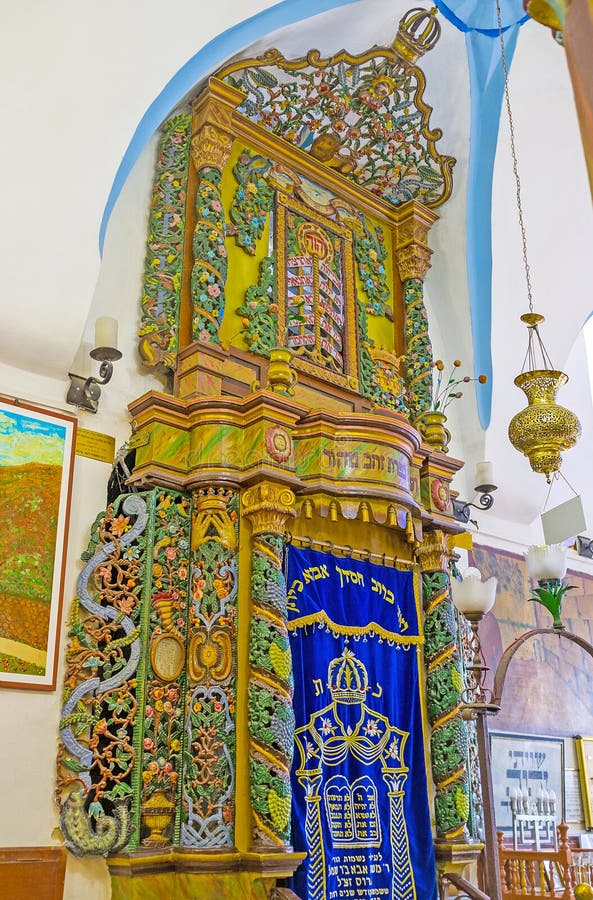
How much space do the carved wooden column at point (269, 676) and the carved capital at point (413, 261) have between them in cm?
280

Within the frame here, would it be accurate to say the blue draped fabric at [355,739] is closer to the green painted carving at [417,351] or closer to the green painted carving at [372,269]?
the green painted carving at [417,351]

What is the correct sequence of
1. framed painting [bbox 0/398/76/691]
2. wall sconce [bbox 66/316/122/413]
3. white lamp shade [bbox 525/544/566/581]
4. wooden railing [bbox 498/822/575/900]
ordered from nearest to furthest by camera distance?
framed painting [bbox 0/398/76/691] → white lamp shade [bbox 525/544/566/581] → wall sconce [bbox 66/316/122/413] → wooden railing [bbox 498/822/575/900]

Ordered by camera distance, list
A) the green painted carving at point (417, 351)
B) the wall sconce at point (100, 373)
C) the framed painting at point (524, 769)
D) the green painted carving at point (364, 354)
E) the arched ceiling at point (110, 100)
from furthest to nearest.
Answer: the green painted carving at point (417, 351) < the framed painting at point (524, 769) < the green painted carving at point (364, 354) < the wall sconce at point (100, 373) < the arched ceiling at point (110, 100)

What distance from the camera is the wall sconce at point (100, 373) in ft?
16.0

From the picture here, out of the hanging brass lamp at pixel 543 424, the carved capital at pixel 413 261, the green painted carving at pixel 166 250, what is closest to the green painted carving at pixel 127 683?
the green painted carving at pixel 166 250

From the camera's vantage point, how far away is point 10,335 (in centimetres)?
471

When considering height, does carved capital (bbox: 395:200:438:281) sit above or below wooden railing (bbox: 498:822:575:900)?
above

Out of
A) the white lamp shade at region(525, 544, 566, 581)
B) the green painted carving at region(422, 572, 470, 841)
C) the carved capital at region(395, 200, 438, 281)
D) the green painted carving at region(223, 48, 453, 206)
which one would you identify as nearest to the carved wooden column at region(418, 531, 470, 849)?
the green painted carving at region(422, 572, 470, 841)

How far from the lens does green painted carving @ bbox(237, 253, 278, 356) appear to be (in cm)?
587

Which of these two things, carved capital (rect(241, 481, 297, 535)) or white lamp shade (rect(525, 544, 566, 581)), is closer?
white lamp shade (rect(525, 544, 566, 581))

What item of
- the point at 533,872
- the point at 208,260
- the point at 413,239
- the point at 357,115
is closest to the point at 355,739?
the point at 533,872

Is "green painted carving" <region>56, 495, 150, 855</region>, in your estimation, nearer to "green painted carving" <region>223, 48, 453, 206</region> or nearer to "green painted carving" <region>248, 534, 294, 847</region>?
"green painted carving" <region>248, 534, 294, 847</region>

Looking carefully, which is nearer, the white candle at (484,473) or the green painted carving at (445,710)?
the green painted carving at (445,710)

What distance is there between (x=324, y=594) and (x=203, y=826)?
1458mm
